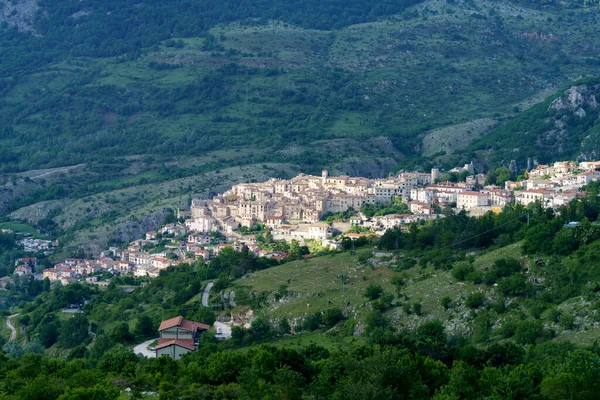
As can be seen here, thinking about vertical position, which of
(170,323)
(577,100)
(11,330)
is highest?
(170,323)

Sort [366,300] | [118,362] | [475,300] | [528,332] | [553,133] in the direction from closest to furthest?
[118,362]
[528,332]
[475,300]
[366,300]
[553,133]

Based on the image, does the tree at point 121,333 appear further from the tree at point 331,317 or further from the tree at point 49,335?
the tree at point 331,317

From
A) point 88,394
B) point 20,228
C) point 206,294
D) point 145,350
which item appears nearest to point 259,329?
point 145,350

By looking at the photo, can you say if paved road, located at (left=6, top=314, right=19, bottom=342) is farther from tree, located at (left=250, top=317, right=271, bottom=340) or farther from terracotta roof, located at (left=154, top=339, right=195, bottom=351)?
tree, located at (left=250, top=317, right=271, bottom=340)

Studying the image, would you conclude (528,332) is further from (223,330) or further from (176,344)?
(223,330)

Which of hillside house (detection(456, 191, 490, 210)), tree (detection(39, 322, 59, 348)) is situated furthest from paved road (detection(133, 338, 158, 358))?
hillside house (detection(456, 191, 490, 210))

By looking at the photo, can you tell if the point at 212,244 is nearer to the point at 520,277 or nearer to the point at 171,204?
the point at 171,204

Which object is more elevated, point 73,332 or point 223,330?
point 223,330
